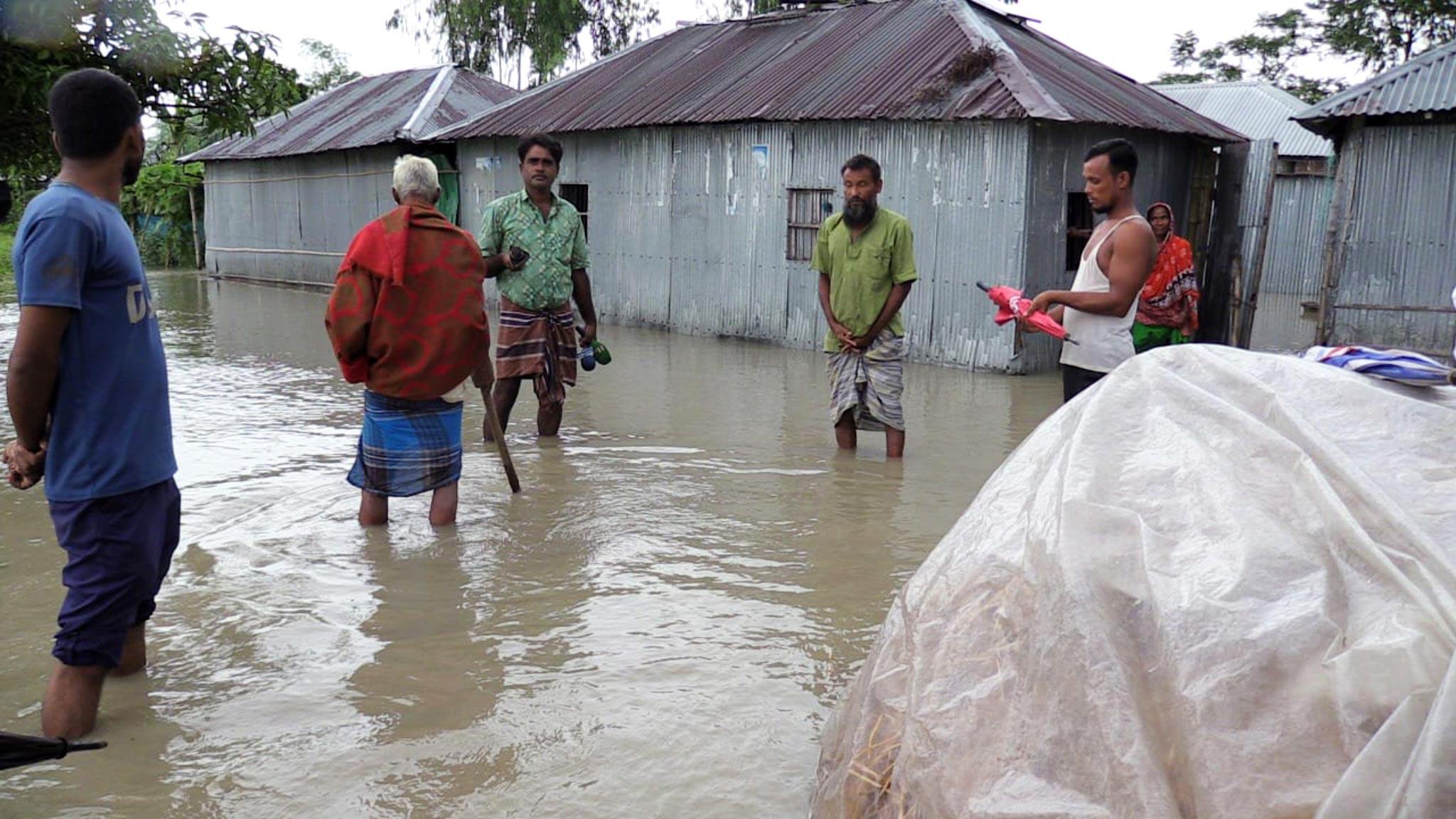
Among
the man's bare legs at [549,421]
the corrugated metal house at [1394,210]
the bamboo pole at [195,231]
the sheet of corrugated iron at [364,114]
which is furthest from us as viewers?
the bamboo pole at [195,231]

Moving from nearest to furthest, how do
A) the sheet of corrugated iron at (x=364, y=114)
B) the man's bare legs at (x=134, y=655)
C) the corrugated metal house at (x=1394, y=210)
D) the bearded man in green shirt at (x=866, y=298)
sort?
the man's bare legs at (x=134, y=655)
the bearded man in green shirt at (x=866, y=298)
the corrugated metal house at (x=1394, y=210)
the sheet of corrugated iron at (x=364, y=114)

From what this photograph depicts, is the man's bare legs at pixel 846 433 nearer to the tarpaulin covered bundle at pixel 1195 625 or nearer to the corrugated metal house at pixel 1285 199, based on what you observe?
the tarpaulin covered bundle at pixel 1195 625

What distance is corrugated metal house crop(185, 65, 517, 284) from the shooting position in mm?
19547

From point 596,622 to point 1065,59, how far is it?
11.1 meters

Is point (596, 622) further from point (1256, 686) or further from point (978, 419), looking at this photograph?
point (978, 419)

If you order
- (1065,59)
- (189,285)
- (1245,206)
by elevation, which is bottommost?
(189,285)

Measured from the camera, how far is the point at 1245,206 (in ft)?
40.2

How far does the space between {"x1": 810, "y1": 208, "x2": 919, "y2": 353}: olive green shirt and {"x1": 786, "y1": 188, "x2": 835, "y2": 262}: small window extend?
598 cm

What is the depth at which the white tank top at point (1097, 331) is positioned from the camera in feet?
15.5

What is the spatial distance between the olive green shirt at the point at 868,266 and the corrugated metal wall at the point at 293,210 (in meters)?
13.8

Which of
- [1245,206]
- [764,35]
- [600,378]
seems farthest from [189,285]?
[1245,206]

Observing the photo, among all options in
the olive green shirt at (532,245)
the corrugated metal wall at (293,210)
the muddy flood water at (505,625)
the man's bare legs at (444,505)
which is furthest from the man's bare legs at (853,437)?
the corrugated metal wall at (293,210)

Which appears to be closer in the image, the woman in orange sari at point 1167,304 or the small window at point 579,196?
the woman in orange sari at point 1167,304

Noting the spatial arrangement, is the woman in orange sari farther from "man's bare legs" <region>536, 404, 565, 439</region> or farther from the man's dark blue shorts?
the man's dark blue shorts
